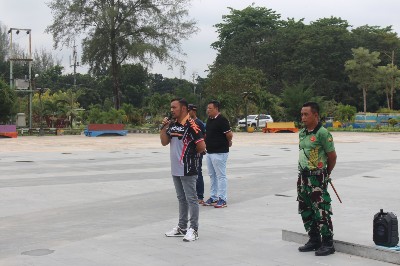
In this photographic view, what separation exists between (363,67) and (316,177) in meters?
61.8

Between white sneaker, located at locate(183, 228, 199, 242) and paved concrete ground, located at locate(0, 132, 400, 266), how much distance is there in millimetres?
66

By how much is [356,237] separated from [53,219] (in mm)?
4108

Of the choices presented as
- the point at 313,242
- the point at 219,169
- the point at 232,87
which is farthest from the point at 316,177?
the point at 232,87

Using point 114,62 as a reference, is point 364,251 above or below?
below

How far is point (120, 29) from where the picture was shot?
1895 inches

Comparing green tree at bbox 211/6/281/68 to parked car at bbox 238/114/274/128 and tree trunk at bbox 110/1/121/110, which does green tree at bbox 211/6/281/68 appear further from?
tree trunk at bbox 110/1/121/110

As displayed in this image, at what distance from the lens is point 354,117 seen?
52.9m

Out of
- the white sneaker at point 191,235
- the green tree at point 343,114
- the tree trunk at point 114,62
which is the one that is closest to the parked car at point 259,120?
the green tree at point 343,114

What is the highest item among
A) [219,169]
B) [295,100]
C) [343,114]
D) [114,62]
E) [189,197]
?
[114,62]

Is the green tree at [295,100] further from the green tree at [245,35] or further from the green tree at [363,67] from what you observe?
the green tree at [245,35]

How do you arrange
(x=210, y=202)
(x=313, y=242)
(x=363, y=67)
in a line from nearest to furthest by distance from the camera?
1. (x=313, y=242)
2. (x=210, y=202)
3. (x=363, y=67)

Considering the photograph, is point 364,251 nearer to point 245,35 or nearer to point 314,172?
point 314,172

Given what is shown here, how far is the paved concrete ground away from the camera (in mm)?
5785

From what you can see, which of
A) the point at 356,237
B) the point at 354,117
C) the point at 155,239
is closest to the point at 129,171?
the point at 155,239
